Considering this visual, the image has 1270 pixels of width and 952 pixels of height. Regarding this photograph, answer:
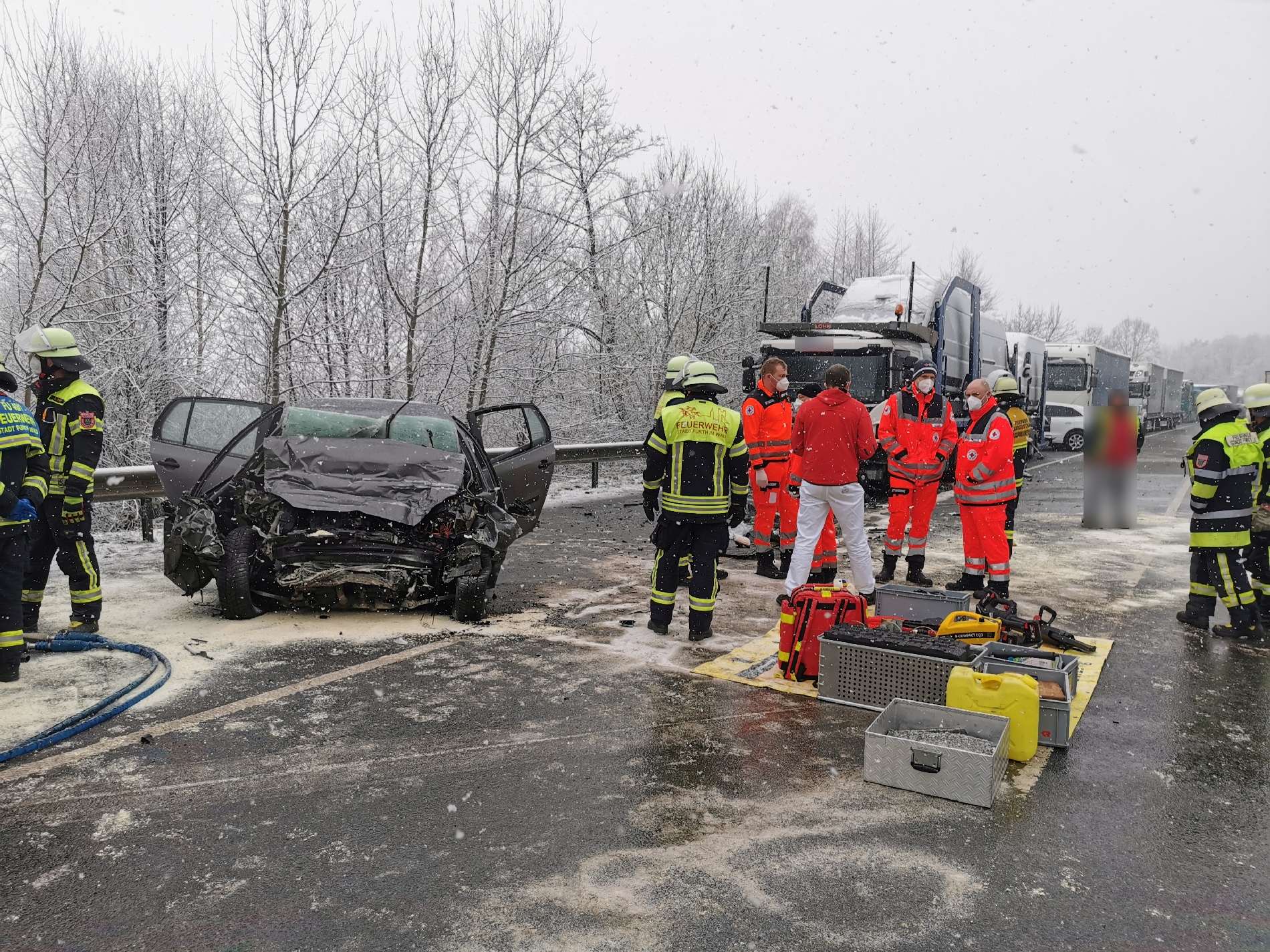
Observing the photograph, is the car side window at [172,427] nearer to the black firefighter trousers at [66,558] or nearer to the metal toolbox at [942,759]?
the black firefighter trousers at [66,558]

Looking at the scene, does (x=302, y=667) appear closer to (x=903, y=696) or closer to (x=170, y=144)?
(x=903, y=696)

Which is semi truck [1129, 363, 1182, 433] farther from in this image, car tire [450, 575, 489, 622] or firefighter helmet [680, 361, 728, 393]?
car tire [450, 575, 489, 622]

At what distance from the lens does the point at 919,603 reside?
20.5 feet

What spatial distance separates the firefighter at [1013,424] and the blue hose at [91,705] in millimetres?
6295

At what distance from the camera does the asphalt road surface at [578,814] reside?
2.83 m

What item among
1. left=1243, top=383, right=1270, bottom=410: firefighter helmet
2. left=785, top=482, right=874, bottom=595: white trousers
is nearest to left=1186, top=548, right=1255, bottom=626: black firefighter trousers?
left=1243, top=383, right=1270, bottom=410: firefighter helmet

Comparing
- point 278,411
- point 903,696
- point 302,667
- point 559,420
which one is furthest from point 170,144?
point 903,696

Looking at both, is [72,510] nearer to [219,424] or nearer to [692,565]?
[219,424]

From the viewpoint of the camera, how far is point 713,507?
616 centimetres

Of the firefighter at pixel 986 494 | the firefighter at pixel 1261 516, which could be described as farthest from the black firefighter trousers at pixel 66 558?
the firefighter at pixel 1261 516

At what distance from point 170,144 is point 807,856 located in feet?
67.5

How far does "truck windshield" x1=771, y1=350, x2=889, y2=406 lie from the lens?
13.0 metres

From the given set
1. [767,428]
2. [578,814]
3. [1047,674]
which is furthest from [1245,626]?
[578,814]

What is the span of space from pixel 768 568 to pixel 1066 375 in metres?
21.8
